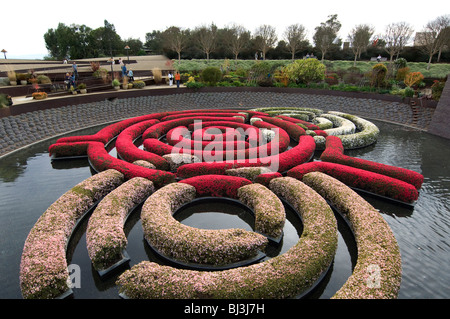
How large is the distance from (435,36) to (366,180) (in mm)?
52674

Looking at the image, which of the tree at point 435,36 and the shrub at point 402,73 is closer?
the shrub at point 402,73

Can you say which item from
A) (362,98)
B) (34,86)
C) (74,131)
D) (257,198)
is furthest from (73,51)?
(257,198)

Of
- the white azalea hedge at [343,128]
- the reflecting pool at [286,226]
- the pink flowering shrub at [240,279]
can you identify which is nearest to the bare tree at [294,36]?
the white azalea hedge at [343,128]

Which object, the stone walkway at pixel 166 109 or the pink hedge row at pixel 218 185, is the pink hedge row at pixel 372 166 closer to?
the pink hedge row at pixel 218 185

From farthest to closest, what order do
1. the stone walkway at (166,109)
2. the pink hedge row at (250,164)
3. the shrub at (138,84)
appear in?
1. the shrub at (138,84)
2. the stone walkway at (166,109)
3. the pink hedge row at (250,164)

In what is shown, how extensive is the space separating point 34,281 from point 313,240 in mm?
8248

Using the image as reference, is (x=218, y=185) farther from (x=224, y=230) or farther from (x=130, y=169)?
(x=130, y=169)

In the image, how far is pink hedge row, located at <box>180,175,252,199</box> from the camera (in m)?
12.4

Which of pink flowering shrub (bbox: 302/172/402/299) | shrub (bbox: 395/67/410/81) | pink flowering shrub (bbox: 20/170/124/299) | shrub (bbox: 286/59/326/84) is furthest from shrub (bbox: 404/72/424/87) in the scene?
pink flowering shrub (bbox: 20/170/124/299)

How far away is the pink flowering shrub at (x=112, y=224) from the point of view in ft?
27.1

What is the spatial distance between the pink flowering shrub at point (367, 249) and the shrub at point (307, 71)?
1074 inches

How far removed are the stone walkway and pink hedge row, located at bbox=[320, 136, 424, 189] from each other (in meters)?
14.7

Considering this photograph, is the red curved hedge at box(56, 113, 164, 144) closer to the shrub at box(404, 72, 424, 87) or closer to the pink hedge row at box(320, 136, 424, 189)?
the pink hedge row at box(320, 136, 424, 189)
